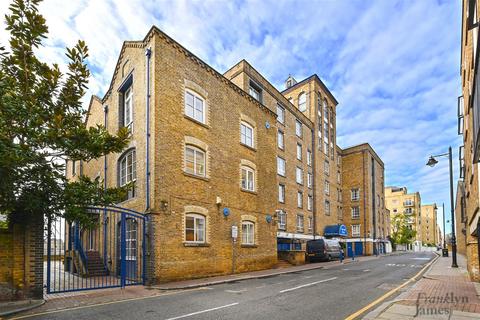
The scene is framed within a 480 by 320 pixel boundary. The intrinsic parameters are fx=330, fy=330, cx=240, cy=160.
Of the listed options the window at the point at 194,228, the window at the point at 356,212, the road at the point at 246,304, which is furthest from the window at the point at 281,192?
the window at the point at 356,212

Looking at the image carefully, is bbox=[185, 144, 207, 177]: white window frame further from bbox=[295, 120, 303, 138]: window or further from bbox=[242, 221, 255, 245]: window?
bbox=[295, 120, 303, 138]: window

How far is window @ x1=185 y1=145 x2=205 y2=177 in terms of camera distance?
53.1 ft

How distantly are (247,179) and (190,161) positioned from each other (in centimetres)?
522

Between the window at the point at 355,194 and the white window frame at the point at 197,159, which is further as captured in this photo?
the window at the point at 355,194

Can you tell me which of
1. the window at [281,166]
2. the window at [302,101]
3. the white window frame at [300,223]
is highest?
the window at [302,101]

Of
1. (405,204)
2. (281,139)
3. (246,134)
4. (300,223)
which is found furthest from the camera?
(405,204)

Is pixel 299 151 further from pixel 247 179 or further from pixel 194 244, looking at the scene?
pixel 194 244

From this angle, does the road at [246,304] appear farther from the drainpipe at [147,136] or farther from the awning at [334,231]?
the awning at [334,231]

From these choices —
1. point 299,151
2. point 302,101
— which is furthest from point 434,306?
point 302,101

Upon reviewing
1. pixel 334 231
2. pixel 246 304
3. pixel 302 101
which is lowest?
pixel 334 231

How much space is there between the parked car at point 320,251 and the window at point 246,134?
41.0ft

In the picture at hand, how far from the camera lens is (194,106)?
17.2 metres

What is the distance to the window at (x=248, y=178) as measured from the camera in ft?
66.4

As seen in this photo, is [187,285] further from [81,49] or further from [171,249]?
[81,49]
